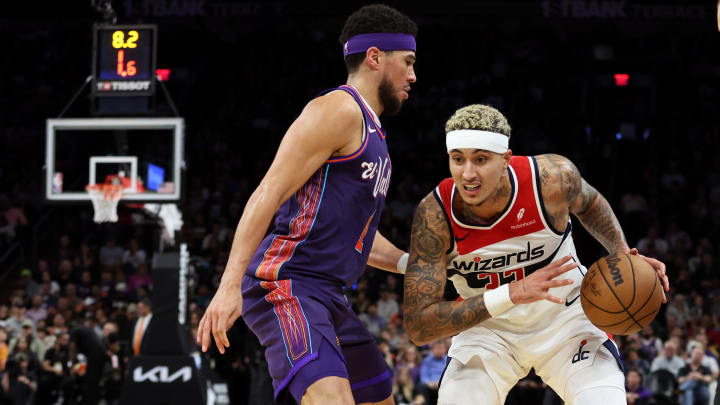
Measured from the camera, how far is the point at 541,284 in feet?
12.8

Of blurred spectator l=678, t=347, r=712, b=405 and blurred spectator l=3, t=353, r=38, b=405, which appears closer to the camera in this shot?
blurred spectator l=678, t=347, r=712, b=405

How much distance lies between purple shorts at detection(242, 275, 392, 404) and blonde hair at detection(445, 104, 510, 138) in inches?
40.0

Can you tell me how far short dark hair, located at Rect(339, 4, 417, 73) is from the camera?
13.3 feet

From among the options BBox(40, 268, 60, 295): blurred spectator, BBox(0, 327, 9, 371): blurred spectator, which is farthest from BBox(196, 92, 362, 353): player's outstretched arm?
BBox(40, 268, 60, 295): blurred spectator

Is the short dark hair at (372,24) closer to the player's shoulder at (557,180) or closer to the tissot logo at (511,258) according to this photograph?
the player's shoulder at (557,180)

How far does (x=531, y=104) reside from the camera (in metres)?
18.4

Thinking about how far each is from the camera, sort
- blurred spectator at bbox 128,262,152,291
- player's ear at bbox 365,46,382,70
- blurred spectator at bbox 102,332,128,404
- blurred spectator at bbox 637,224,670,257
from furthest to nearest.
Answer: blurred spectator at bbox 637,224,670,257
blurred spectator at bbox 128,262,152,291
blurred spectator at bbox 102,332,128,404
player's ear at bbox 365,46,382,70

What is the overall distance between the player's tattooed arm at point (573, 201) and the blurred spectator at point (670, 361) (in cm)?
707

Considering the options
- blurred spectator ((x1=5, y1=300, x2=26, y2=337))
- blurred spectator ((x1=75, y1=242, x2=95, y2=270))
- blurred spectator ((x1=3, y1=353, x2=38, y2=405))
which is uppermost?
blurred spectator ((x1=75, y1=242, x2=95, y2=270))

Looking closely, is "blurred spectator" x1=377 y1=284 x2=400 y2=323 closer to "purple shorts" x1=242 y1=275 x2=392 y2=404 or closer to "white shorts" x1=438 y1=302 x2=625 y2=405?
"white shorts" x1=438 y1=302 x2=625 y2=405

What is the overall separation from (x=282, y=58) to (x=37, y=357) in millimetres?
9867

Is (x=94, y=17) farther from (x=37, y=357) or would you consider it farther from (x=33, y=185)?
(x=37, y=357)

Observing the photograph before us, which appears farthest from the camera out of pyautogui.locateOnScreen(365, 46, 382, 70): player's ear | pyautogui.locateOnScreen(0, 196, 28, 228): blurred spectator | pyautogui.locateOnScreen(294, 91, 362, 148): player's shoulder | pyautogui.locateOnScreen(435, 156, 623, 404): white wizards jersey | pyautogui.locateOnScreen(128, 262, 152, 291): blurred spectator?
pyautogui.locateOnScreen(0, 196, 28, 228): blurred spectator

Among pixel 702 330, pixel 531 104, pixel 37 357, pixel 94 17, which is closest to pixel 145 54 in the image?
pixel 37 357
